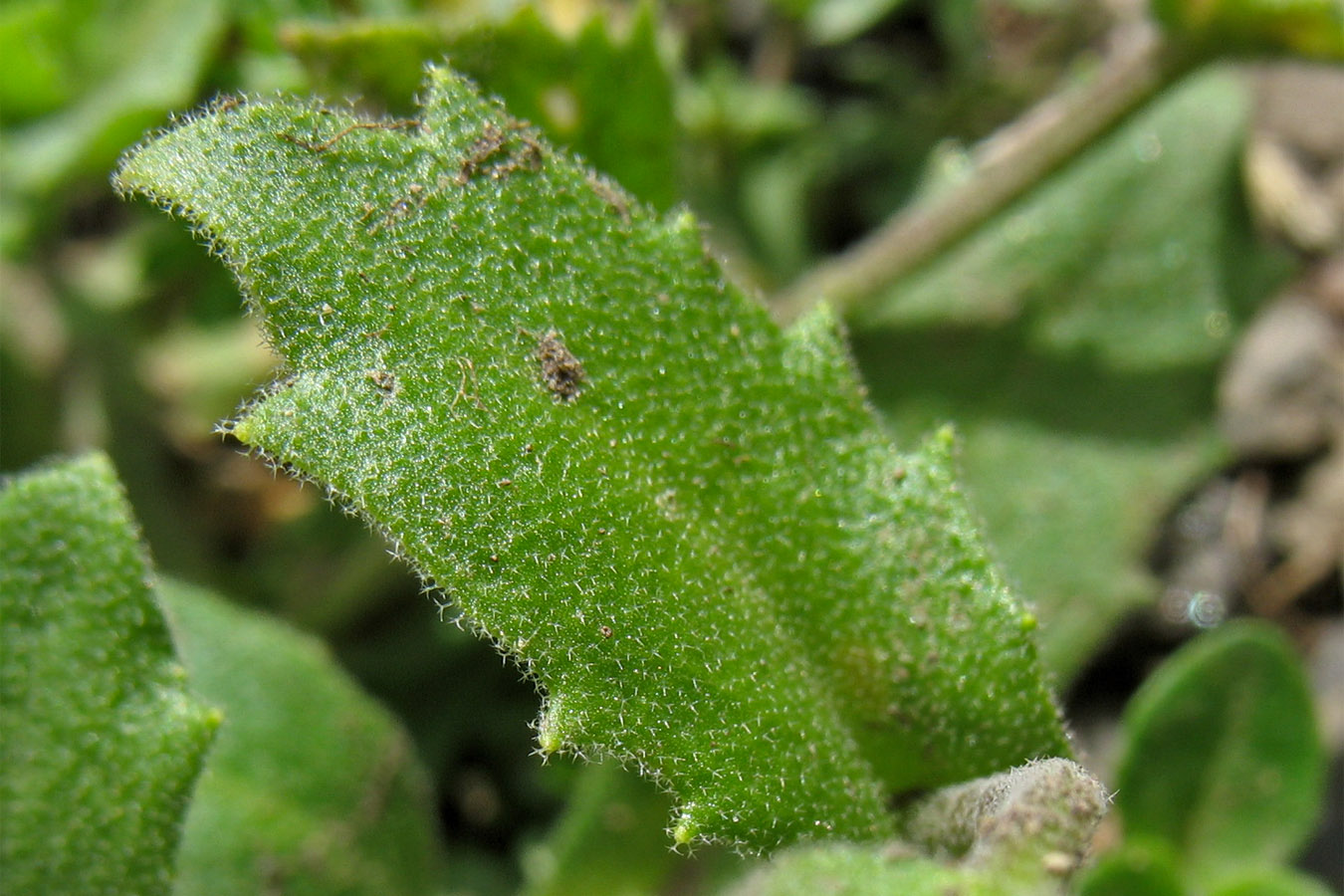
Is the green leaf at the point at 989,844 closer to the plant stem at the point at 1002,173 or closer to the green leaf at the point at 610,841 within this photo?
the green leaf at the point at 610,841

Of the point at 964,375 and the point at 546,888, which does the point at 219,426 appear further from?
the point at 964,375

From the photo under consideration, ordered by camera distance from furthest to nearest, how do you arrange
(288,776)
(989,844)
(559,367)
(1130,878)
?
1. (288,776)
2. (1130,878)
3. (559,367)
4. (989,844)

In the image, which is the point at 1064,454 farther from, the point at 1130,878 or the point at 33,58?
the point at 33,58

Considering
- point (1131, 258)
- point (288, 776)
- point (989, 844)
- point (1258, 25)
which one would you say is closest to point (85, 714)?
point (288, 776)

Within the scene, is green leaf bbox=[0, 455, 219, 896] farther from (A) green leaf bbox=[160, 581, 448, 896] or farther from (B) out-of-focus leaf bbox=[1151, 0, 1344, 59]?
(B) out-of-focus leaf bbox=[1151, 0, 1344, 59]

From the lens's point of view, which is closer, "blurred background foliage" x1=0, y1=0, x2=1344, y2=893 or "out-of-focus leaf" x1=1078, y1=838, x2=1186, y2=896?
"out-of-focus leaf" x1=1078, y1=838, x2=1186, y2=896

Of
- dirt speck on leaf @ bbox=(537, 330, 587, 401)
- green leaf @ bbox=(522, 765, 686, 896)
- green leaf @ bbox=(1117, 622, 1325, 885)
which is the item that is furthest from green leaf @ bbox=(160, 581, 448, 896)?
green leaf @ bbox=(1117, 622, 1325, 885)
